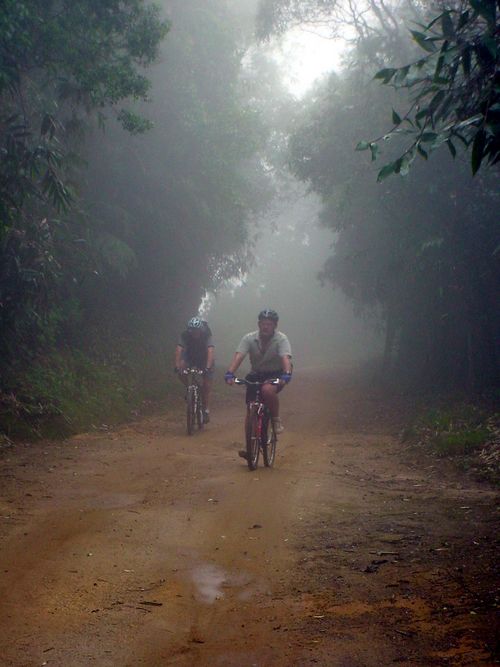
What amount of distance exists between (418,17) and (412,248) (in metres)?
5.58

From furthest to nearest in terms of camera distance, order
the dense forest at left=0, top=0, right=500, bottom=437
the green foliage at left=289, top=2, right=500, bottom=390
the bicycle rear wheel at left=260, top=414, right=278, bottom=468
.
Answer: the green foliage at left=289, top=2, right=500, bottom=390, the dense forest at left=0, top=0, right=500, bottom=437, the bicycle rear wheel at left=260, top=414, right=278, bottom=468

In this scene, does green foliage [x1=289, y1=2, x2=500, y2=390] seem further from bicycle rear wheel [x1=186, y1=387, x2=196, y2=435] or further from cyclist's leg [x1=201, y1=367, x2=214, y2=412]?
bicycle rear wheel [x1=186, y1=387, x2=196, y2=435]

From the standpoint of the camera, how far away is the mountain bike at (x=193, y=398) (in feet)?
43.5

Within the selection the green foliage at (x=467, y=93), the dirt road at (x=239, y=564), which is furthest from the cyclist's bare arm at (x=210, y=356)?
the green foliage at (x=467, y=93)

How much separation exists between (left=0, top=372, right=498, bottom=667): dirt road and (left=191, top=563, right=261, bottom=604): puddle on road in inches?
0.8

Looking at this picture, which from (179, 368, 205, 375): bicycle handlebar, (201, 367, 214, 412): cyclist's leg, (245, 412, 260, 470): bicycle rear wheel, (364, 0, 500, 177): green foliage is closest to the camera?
(364, 0, 500, 177): green foliage

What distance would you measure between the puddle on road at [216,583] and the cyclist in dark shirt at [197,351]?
26.6ft

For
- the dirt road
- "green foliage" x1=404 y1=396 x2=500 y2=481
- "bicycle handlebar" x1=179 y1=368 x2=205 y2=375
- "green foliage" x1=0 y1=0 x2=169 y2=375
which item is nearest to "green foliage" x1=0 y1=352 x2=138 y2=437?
"green foliage" x1=0 y1=0 x2=169 y2=375

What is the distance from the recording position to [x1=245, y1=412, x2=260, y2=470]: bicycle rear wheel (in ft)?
30.7

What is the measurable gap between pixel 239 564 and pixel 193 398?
7.88 metres

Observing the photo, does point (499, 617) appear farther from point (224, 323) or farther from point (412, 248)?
point (224, 323)

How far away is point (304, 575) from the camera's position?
5.28 metres

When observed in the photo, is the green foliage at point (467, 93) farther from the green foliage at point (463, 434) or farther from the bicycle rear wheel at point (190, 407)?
the bicycle rear wheel at point (190, 407)

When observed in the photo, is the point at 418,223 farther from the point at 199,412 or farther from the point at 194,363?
the point at 199,412
